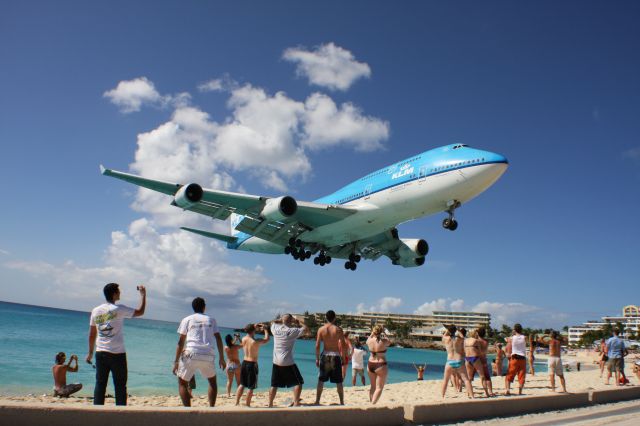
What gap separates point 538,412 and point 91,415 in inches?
326

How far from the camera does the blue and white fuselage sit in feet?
65.5

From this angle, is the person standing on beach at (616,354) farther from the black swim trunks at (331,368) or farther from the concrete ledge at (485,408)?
the black swim trunks at (331,368)

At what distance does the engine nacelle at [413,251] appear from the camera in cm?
3055

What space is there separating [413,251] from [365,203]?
849 centimetres

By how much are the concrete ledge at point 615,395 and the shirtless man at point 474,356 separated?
8.34 feet

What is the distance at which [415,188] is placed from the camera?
2150 centimetres

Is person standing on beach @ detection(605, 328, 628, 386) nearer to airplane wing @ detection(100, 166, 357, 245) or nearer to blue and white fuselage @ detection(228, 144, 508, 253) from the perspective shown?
blue and white fuselage @ detection(228, 144, 508, 253)

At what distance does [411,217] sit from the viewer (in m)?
23.4

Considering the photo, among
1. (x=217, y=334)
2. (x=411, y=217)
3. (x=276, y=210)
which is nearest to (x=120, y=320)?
(x=217, y=334)

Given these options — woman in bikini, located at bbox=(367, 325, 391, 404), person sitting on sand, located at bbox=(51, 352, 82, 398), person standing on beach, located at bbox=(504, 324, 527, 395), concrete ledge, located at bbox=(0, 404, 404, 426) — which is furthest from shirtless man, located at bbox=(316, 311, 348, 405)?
person sitting on sand, located at bbox=(51, 352, 82, 398)

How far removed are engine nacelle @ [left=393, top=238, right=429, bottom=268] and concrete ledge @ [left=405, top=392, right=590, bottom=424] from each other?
20.4m

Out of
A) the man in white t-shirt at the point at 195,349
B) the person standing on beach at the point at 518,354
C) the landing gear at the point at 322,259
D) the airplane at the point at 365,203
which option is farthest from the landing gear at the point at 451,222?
the man in white t-shirt at the point at 195,349

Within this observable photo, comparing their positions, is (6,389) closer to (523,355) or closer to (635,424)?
(523,355)

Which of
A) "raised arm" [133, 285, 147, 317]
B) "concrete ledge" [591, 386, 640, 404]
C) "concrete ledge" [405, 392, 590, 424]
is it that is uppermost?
"raised arm" [133, 285, 147, 317]
